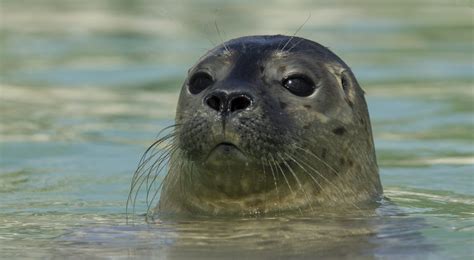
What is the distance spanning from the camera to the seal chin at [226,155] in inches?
250

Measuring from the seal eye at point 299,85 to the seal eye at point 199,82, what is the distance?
386mm

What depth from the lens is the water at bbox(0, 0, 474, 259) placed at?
6.34 metres

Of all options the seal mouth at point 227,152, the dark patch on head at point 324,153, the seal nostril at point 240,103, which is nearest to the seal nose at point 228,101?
the seal nostril at point 240,103

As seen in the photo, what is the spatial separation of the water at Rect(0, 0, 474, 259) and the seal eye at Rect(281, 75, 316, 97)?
25.0 inches

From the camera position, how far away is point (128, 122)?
1121 centimetres

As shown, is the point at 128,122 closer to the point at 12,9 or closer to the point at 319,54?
the point at 319,54

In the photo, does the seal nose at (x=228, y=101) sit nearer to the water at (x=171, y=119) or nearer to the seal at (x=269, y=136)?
the seal at (x=269, y=136)

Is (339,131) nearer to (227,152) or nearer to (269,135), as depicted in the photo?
(269,135)

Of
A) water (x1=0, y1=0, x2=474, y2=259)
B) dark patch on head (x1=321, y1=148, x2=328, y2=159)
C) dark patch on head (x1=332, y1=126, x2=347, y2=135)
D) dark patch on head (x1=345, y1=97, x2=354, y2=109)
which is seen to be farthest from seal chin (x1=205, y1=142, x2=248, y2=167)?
dark patch on head (x1=345, y1=97, x2=354, y2=109)

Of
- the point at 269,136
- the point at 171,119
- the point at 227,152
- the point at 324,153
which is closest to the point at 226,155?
the point at 227,152

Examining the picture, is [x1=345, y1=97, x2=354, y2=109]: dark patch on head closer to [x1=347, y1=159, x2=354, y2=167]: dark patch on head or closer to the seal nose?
[x1=347, y1=159, x2=354, y2=167]: dark patch on head

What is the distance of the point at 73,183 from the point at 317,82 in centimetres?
255

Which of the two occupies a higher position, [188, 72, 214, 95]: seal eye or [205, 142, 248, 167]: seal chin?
[188, 72, 214, 95]: seal eye

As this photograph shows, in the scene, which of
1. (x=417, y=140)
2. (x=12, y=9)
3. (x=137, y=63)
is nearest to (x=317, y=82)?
(x=417, y=140)
